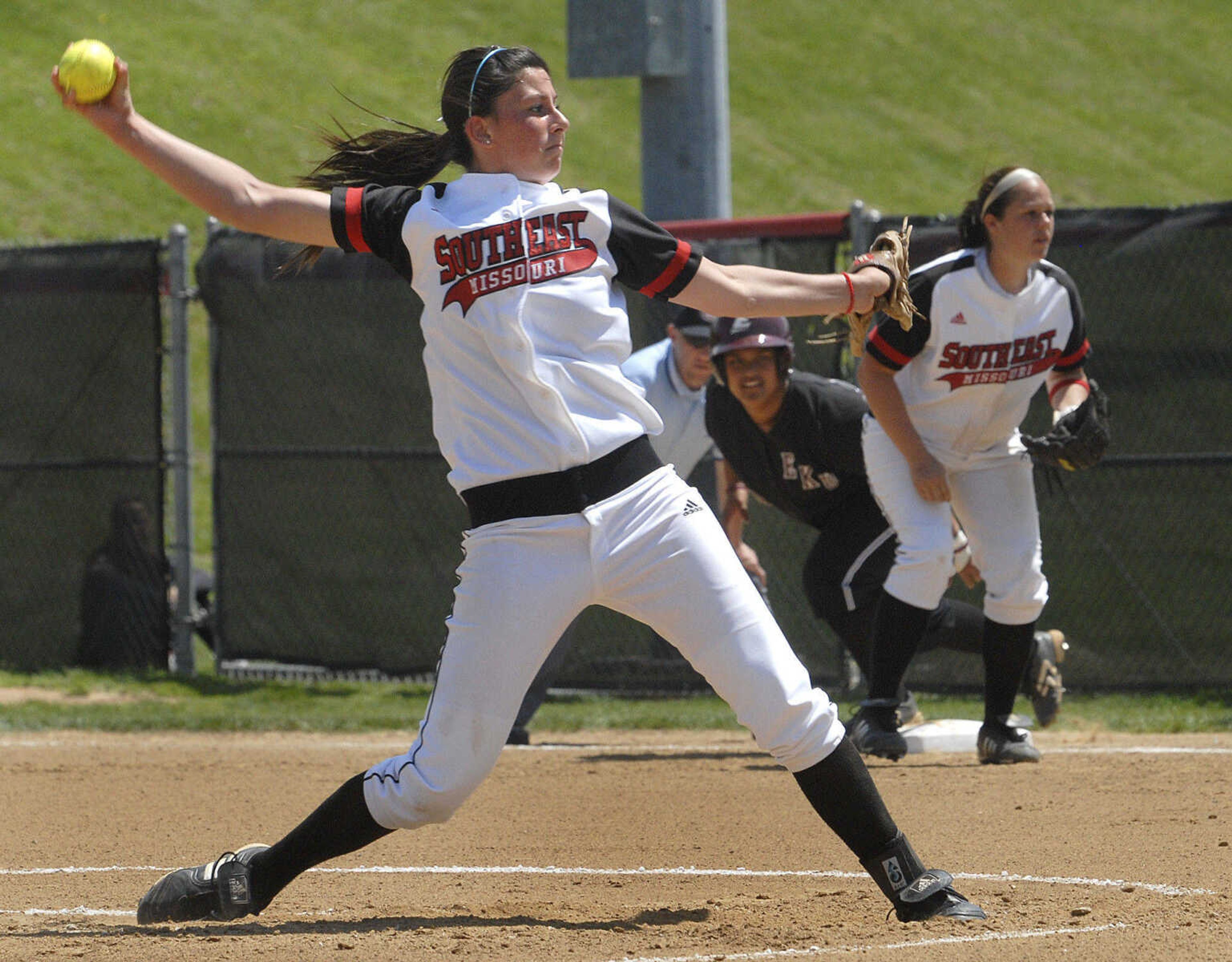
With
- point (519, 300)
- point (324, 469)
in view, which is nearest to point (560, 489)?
point (519, 300)

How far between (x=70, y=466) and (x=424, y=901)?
5.97 meters

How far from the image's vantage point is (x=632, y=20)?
9.67 metres

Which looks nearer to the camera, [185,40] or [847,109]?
[185,40]

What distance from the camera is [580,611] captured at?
376 centimetres

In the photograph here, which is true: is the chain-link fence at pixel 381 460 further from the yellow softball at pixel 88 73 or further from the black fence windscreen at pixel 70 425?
the yellow softball at pixel 88 73

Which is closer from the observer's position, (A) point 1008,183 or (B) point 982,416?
(A) point 1008,183

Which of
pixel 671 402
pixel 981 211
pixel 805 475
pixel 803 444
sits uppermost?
pixel 981 211

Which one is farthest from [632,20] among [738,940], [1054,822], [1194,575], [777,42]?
[777,42]

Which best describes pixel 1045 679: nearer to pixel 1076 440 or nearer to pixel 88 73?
pixel 1076 440

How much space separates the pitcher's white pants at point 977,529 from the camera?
611 cm

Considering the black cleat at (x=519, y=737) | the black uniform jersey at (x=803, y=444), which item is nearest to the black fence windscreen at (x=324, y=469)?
the black cleat at (x=519, y=737)

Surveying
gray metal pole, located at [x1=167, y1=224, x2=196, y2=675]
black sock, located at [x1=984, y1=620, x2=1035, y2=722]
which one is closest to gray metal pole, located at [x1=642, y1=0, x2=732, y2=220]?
gray metal pole, located at [x1=167, y1=224, x2=196, y2=675]

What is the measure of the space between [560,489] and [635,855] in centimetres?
175

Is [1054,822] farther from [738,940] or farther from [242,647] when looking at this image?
[242,647]
